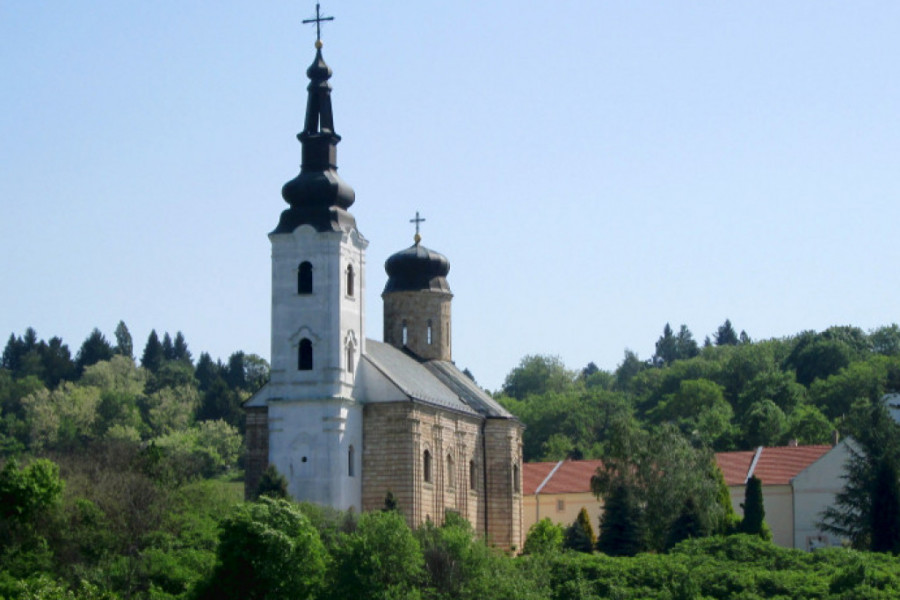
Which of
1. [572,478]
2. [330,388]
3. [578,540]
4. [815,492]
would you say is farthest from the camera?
[572,478]

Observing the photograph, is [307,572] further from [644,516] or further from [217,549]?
[644,516]

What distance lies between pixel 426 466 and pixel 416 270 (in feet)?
39.1

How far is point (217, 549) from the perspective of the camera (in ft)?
129

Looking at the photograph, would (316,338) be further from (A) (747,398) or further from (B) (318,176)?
(A) (747,398)

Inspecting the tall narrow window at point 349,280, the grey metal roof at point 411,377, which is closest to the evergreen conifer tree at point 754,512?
the grey metal roof at point 411,377

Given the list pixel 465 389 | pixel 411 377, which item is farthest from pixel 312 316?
pixel 465 389

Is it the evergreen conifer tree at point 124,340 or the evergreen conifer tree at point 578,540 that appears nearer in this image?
the evergreen conifer tree at point 578,540

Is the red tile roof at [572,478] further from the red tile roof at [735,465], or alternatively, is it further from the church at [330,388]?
the church at [330,388]

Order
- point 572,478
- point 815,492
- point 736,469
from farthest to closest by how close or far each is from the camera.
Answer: point 572,478 < point 736,469 < point 815,492

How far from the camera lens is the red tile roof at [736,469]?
6250cm

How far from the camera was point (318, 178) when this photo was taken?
164ft

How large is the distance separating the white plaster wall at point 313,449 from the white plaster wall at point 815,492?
19488 millimetres

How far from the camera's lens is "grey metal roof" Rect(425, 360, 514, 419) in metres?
58.0

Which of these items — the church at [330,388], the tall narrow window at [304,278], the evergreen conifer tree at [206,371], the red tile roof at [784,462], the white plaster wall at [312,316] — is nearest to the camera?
the church at [330,388]
